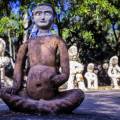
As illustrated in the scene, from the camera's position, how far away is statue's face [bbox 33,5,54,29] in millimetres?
6535

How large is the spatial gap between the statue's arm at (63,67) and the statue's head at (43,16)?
34 cm

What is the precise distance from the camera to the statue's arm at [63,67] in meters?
6.12

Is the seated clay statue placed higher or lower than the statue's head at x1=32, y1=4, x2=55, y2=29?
lower

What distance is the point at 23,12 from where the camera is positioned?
70.1ft

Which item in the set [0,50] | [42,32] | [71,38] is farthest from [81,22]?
[42,32]

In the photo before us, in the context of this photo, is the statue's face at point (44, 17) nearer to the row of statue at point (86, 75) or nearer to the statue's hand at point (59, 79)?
the statue's hand at point (59, 79)

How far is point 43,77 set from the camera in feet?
20.2

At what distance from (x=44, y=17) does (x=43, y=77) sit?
34.0 inches

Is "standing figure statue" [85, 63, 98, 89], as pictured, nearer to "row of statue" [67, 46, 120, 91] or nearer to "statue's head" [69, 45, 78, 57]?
"row of statue" [67, 46, 120, 91]

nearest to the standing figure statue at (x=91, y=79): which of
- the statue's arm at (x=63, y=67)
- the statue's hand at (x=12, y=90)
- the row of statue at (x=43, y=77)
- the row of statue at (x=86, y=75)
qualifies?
the row of statue at (x=86, y=75)

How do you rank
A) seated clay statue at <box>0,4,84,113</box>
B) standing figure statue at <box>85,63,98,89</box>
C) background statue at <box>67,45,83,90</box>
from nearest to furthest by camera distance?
1. seated clay statue at <box>0,4,84,113</box>
2. background statue at <box>67,45,83,90</box>
3. standing figure statue at <box>85,63,98,89</box>

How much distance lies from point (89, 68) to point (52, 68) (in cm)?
1116

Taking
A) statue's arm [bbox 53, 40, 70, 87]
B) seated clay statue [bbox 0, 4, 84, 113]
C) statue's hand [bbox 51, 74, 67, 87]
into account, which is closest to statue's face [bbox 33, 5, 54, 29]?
seated clay statue [bbox 0, 4, 84, 113]

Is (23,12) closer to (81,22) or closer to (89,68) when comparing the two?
(81,22)
